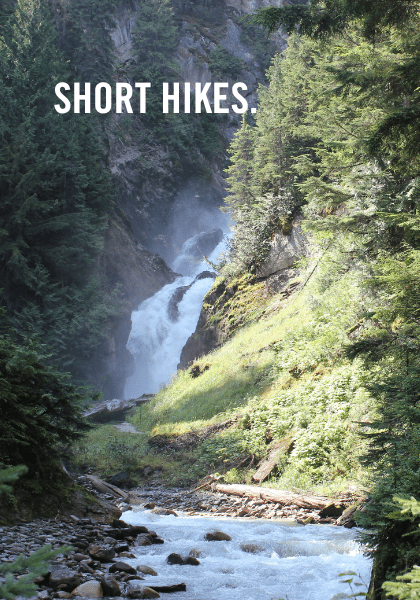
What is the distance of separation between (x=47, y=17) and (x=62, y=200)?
15.6m

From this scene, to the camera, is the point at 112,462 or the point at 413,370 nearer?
the point at 413,370

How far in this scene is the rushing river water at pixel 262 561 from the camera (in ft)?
14.0

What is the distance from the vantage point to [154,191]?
49.1 metres

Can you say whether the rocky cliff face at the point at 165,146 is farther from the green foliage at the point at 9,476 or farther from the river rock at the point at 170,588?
the green foliage at the point at 9,476

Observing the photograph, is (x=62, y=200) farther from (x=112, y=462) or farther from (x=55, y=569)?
(x=55, y=569)

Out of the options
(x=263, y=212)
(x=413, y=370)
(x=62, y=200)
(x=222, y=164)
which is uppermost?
(x=222, y=164)

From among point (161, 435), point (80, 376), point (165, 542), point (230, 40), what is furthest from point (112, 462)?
point (230, 40)

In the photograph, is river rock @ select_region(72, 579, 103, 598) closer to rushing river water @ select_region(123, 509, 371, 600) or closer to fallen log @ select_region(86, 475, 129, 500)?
rushing river water @ select_region(123, 509, 371, 600)

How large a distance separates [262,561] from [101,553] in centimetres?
193

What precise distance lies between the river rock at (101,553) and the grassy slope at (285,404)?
3.93 metres

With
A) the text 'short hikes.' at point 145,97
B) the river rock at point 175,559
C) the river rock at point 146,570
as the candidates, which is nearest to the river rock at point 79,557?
the river rock at point 146,570

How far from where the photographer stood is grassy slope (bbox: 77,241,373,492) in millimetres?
8078

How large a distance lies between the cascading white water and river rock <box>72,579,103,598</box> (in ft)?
103

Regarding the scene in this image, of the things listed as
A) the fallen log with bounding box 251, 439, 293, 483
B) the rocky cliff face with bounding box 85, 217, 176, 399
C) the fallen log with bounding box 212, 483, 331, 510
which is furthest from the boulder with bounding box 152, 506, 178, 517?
the rocky cliff face with bounding box 85, 217, 176, 399
